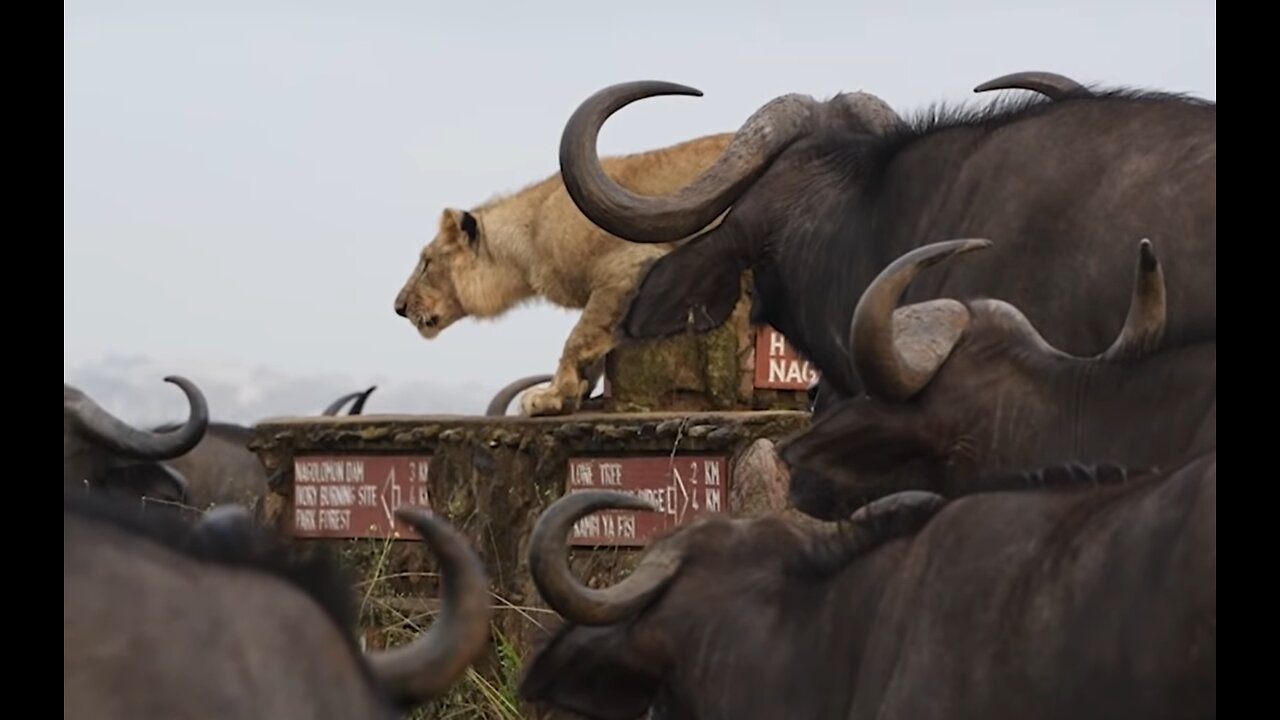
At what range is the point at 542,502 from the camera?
10766 mm

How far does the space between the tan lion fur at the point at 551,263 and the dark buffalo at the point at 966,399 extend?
5.56 metres

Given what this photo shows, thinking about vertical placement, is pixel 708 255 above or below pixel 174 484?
above

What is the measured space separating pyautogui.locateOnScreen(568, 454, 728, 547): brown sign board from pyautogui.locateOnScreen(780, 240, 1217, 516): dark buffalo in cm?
373

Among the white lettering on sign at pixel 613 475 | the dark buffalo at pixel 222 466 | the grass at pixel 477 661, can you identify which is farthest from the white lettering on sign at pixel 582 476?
the dark buffalo at pixel 222 466

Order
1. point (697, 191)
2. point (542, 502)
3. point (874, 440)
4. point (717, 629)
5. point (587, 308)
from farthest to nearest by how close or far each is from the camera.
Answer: point (587, 308)
point (542, 502)
point (697, 191)
point (874, 440)
point (717, 629)

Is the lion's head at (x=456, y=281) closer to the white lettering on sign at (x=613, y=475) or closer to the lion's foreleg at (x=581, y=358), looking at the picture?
the lion's foreleg at (x=581, y=358)

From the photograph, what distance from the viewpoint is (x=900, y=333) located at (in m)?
6.27

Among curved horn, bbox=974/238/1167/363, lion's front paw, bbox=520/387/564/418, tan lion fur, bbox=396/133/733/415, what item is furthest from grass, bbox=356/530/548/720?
curved horn, bbox=974/238/1167/363

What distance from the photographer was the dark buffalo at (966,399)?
5.87 meters

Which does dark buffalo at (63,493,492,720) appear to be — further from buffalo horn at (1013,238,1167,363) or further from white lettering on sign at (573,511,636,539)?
white lettering on sign at (573,511,636,539)

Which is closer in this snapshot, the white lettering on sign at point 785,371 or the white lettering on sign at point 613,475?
the white lettering on sign at point 613,475
